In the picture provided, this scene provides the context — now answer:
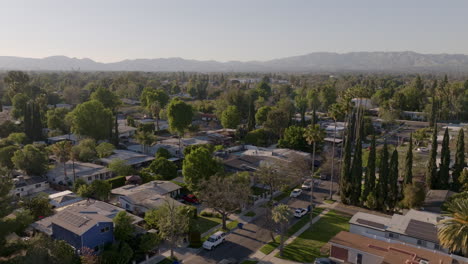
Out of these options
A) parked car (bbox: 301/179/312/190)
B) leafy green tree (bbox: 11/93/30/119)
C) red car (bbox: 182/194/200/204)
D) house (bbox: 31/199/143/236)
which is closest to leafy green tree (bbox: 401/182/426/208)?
parked car (bbox: 301/179/312/190)

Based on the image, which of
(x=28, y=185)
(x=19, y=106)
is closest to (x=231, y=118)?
(x=28, y=185)

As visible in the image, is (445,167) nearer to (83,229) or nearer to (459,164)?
(459,164)

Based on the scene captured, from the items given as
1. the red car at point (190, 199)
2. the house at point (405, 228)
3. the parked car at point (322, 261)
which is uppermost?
the house at point (405, 228)

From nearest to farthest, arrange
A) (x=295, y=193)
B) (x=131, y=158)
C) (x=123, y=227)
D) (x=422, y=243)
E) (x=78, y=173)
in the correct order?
1. (x=123, y=227)
2. (x=422, y=243)
3. (x=295, y=193)
4. (x=78, y=173)
5. (x=131, y=158)

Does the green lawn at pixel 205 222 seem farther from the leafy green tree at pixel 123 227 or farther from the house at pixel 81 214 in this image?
the leafy green tree at pixel 123 227

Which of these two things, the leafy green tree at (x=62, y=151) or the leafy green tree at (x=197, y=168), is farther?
the leafy green tree at (x=62, y=151)

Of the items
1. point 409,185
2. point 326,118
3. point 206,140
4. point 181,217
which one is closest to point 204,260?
point 181,217

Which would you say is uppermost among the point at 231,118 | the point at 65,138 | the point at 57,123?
the point at 231,118

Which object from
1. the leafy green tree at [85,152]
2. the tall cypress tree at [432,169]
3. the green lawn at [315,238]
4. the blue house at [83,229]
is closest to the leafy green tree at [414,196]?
the green lawn at [315,238]
